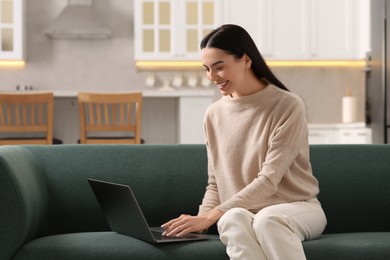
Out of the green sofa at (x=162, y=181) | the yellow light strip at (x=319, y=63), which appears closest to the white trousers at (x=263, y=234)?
the green sofa at (x=162, y=181)

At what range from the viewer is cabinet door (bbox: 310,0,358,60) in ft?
24.3

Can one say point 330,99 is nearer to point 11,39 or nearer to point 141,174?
point 11,39

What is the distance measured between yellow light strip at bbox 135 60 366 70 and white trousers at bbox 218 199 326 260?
514 centimetres

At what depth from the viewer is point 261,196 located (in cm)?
232

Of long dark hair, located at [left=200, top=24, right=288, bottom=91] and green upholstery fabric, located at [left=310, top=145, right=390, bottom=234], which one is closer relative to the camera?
long dark hair, located at [left=200, top=24, right=288, bottom=91]

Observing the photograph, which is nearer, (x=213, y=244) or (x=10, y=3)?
(x=213, y=244)

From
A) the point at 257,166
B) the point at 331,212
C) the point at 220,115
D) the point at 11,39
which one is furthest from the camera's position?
the point at 11,39

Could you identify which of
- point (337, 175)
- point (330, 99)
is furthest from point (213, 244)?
point (330, 99)

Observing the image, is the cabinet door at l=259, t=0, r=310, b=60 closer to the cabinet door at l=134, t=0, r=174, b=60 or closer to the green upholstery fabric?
the cabinet door at l=134, t=0, r=174, b=60

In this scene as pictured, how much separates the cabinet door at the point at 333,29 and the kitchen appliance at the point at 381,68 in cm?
142

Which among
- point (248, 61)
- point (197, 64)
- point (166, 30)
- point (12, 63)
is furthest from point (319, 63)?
point (248, 61)

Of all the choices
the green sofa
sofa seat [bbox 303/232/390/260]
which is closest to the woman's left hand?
sofa seat [bbox 303/232/390/260]

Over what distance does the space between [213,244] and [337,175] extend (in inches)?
28.6

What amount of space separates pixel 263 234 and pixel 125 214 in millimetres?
490
